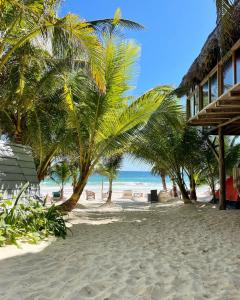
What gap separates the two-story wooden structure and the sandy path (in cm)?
343

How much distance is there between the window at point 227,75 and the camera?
7888mm

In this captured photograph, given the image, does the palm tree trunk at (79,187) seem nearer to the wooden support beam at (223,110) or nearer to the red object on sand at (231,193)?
the wooden support beam at (223,110)

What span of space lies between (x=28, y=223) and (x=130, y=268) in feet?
8.88

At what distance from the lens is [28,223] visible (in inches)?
238

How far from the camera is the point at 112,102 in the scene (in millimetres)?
9461

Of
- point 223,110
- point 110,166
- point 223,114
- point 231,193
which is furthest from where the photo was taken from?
point 110,166

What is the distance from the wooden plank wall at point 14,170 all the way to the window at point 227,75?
536cm

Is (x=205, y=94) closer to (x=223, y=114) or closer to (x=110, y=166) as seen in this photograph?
(x=223, y=114)

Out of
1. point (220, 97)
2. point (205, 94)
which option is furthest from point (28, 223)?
point (205, 94)

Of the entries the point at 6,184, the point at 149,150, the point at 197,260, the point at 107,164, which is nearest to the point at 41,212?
the point at 6,184

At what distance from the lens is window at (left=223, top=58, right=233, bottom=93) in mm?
7888

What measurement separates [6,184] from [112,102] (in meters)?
4.03

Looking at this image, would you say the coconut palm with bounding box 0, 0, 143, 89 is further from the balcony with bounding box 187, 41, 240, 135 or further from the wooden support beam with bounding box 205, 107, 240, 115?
the wooden support beam with bounding box 205, 107, 240, 115

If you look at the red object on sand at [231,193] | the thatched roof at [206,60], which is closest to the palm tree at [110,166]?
the red object on sand at [231,193]
